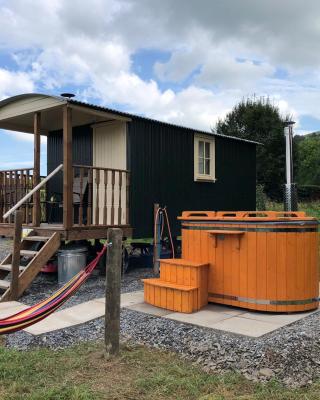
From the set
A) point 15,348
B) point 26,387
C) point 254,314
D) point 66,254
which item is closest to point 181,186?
point 66,254

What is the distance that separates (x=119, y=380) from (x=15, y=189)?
5694mm

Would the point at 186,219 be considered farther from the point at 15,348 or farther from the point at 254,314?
the point at 15,348

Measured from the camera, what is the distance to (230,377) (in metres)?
3.54

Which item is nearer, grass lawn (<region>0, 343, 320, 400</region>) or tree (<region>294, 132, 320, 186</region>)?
grass lawn (<region>0, 343, 320, 400</region>)

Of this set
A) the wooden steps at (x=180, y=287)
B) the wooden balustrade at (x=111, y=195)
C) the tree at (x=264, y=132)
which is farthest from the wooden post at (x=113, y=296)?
the tree at (x=264, y=132)

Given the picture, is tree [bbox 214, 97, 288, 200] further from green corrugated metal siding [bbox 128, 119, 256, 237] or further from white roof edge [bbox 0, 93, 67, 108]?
white roof edge [bbox 0, 93, 67, 108]

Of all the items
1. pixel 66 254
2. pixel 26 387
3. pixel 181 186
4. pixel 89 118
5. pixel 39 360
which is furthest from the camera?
pixel 181 186

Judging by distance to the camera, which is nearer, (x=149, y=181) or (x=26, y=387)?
(x=26, y=387)

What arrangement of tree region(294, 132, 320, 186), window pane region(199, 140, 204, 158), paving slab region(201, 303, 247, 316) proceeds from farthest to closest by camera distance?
tree region(294, 132, 320, 186) → window pane region(199, 140, 204, 158) → paving slab region(201, 303, 247, 316)

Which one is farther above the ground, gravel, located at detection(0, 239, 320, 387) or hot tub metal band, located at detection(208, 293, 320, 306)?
hot tub metal band, located at detection(208, 293, 320, 306)

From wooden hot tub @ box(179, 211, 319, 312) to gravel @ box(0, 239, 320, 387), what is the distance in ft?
1.22

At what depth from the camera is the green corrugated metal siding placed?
8500 mm

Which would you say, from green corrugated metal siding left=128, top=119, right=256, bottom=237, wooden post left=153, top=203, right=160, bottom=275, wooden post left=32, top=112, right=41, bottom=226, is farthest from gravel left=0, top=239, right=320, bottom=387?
green corrugated metal siding left=128, top=119, right=256, bottom=237

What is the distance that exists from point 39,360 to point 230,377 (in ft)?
5.53
